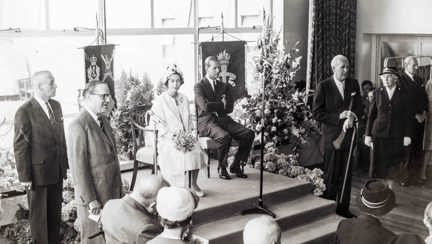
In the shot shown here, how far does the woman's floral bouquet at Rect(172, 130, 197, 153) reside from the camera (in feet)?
23.1

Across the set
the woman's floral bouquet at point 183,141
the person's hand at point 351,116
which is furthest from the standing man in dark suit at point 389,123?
the woman's floral bouquet at point 183,141

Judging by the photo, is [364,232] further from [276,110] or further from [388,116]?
[388,116]

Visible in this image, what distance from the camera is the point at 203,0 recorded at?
998 cm

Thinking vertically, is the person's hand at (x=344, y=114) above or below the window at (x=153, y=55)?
below

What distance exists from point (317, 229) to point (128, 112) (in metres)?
2.97

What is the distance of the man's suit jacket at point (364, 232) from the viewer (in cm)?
418

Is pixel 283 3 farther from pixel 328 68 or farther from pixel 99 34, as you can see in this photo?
pixel 99 34

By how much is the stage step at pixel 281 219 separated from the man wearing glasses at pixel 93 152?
138 cm

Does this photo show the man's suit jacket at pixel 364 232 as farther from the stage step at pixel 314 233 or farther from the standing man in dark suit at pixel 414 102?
the standing man in dark suit at pixel 414 102

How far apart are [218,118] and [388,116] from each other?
291cm

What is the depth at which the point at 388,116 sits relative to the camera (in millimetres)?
9422

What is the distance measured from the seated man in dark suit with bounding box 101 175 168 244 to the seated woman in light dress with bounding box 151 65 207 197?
113 inches

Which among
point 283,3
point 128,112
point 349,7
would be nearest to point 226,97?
point 128,112

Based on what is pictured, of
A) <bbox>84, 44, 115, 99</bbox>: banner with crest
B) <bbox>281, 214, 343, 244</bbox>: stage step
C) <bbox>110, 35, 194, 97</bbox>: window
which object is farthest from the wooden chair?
<bbox>281, 214, 343, 244</bbox>: stage step
